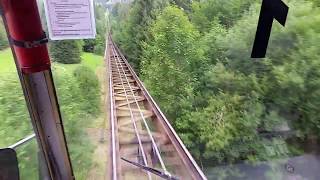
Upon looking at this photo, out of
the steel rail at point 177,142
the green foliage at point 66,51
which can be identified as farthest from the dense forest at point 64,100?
the steel rail at point 177,142

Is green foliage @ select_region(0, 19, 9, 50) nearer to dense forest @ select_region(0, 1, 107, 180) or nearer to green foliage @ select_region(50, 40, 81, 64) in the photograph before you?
dense forest @ select_region(0, 1, 107, 180)

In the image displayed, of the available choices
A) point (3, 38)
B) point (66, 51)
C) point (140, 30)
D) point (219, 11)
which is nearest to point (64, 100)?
point (66, 51)

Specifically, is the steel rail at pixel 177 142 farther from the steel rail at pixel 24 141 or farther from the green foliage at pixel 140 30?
the steel rail at pixel 24 141

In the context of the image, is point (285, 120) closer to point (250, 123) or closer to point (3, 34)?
point (250, 123)

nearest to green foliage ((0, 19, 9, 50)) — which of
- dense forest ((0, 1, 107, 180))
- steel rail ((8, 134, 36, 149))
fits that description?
dense forest ((0, 1, 107, 180))

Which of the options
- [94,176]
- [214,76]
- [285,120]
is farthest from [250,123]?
[94,176]

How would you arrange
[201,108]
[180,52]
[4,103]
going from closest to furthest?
[4,103], [201,108], [180,52]
